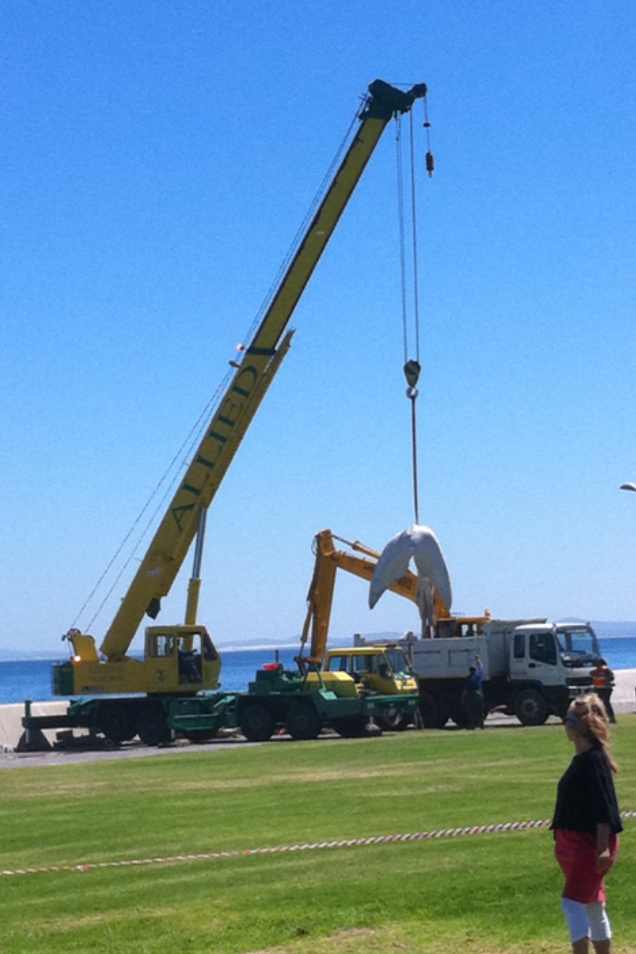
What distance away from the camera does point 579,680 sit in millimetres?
44031

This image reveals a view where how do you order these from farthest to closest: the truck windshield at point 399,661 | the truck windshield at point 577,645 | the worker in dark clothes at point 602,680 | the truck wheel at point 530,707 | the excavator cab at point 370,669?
the truck windshield at point 399,661 < the truck windshield at point 577,645 < the excavator cab at point 370,669 < the truck wheel at point 530,707 < the worker in dark clothes at point 602,680

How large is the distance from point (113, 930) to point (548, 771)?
13.4m

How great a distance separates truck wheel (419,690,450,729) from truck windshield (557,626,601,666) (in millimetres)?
3390

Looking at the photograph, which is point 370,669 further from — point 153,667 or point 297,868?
point 297,868

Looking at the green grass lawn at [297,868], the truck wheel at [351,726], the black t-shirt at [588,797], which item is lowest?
the green grass lawn at [297,868]

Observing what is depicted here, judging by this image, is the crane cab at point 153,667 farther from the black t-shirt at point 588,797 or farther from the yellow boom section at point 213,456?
the black t-shirt at point 588,797

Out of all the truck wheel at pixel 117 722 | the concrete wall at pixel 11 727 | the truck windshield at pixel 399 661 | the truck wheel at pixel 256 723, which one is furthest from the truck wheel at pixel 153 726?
the truck windshield at pixel 399 661

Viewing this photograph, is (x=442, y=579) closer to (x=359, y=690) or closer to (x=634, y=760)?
(x=359, y=690)

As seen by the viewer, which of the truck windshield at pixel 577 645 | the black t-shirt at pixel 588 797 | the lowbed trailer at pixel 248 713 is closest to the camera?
the black t-shirt at pixel 588 797

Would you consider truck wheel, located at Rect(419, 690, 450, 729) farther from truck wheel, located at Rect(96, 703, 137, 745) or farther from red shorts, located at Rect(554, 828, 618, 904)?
red shorts, located at Rect(554, 828, 618, 904)

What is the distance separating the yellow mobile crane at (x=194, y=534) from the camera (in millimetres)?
45062

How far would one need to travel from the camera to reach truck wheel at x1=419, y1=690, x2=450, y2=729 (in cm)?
4503

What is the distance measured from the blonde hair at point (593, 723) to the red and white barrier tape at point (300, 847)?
298 inches

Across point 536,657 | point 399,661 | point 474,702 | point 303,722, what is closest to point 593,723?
point 303,722
